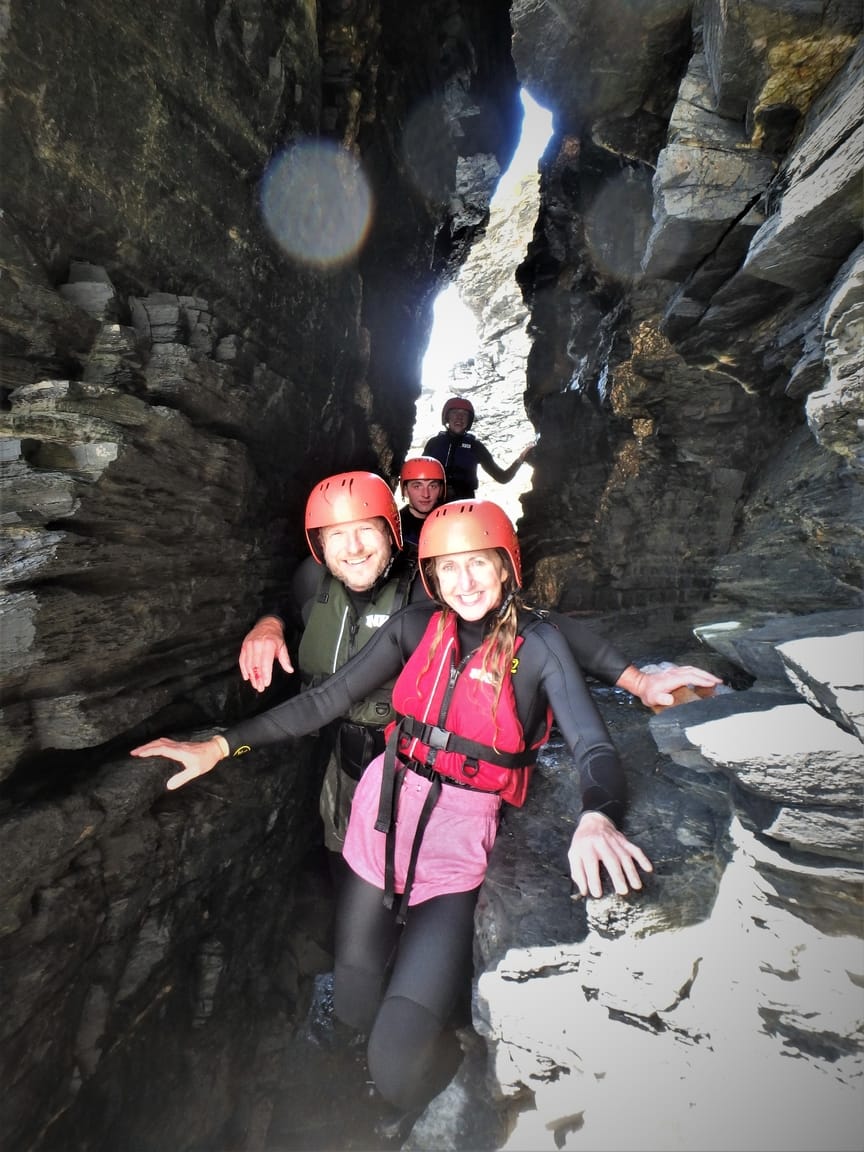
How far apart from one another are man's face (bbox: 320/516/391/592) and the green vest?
203 mm

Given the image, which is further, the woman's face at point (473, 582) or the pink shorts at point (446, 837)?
the woman's face at point (473, 582)

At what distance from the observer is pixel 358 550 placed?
17.2 feet

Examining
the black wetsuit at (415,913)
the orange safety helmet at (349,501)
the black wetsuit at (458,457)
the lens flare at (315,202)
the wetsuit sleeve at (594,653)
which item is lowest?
the black wetsuit at (415,913)

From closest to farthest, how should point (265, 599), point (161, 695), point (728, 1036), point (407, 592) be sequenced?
point (728, 1036) < point (161, 695) < point (407, 592) < point (265, 599)

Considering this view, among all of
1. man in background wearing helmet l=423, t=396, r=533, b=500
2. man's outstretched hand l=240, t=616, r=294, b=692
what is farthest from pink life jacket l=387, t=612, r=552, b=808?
man in background wearing helmet l=423, t=396, r=533, b=500

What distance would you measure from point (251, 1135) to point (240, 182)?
9.41 meters

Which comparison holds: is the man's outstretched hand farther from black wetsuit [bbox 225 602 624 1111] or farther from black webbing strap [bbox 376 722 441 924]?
black webbing strap [bbox 376 722 441 924]

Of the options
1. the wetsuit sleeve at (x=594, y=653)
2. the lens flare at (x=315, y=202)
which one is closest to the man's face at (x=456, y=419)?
the lens flare at (x=315, y=202)

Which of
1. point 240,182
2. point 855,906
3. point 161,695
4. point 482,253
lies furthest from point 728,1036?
point 482,253

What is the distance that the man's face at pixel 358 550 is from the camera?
524 centimetres

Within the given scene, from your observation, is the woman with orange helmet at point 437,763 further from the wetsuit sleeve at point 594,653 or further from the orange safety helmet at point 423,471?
the orange safety helmet at point 423,471

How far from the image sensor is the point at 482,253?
5675 cm

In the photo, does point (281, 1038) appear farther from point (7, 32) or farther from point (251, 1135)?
point (7, 32)

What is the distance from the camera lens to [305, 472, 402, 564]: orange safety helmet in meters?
5.18
